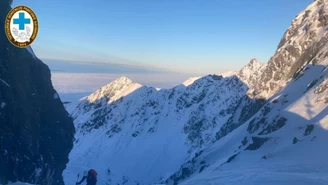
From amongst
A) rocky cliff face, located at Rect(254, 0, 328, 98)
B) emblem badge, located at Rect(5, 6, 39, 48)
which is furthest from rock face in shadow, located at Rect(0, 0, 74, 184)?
rocky cliff face, located at Rect(254, 0, 328, 98)

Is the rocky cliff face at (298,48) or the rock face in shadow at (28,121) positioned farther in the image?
the rocky cliff face at (298,48)

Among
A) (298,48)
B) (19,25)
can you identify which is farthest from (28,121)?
(298,48)

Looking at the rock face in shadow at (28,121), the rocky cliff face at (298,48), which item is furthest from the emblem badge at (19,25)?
the rocky cliff face at (298,48)

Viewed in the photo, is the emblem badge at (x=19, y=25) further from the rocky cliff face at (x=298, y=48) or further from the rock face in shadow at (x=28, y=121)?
the rocky cliff face at (x=298, y=48)

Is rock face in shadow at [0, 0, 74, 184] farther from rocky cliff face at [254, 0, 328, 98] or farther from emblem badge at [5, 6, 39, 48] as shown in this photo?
rocky cliff face at [254, 0, 328, 98]

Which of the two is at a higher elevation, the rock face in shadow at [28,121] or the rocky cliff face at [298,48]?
the rocky cliff face at [298,48]

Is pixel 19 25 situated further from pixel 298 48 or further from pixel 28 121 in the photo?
pixel 298 48

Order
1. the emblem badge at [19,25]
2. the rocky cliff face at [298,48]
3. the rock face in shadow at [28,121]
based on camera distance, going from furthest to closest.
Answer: the rocky cliff face at [298,48]
the rock face in shadow at [28,121]
the emblem badge at [19,25]

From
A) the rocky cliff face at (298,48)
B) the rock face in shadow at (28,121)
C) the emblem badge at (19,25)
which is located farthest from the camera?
the rocky cliff face at (298,48)
